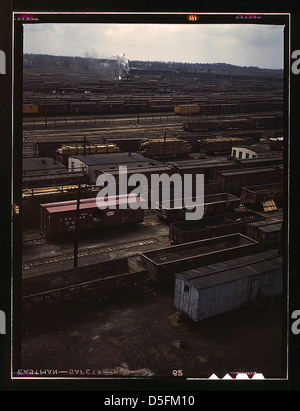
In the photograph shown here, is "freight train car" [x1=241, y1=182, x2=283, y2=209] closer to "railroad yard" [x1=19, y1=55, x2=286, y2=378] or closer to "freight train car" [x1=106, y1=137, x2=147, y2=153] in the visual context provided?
"railroad yard" [x1=19, y1=55, x2=286, y2=378]

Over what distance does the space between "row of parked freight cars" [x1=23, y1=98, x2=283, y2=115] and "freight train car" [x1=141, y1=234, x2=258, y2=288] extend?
5908 centimetres

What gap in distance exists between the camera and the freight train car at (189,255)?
23375 millimetres

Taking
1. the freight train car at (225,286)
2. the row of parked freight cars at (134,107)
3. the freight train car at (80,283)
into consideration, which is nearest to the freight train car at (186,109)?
the row of parked freight cars at (134,107)

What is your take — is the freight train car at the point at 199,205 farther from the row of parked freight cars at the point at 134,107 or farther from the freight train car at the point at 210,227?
the row of parked freight cars at the point at 134,107

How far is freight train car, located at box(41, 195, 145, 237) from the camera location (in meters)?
29.2

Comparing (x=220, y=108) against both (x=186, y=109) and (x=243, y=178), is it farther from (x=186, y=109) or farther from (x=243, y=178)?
(x=243, y=178)

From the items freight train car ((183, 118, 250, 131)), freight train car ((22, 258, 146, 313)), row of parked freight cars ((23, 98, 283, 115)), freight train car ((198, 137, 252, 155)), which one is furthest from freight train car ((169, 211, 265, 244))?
row of parked freight cars ((23, 98, 283, 115))

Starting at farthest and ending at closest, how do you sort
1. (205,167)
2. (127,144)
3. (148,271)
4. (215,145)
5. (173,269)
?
(215,145)
(127,144)
(205,167)
(148,271)
(173,269)

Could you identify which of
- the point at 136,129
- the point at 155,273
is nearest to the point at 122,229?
the point at 155,273

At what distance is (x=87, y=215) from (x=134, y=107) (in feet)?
229

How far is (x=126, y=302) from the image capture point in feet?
72.3

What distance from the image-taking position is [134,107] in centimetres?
9638

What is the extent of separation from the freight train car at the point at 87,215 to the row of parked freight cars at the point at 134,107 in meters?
51.9

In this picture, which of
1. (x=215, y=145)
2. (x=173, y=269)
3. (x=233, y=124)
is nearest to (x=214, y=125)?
(x=233, y=124)
